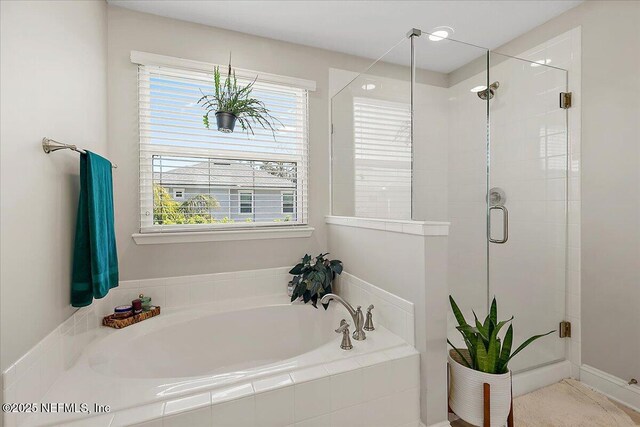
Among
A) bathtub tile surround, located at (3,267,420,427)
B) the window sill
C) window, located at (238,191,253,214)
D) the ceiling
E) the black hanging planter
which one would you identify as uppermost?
the ceiling

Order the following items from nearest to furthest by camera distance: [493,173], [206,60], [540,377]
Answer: [540,377] < [493,173] < [206,60]

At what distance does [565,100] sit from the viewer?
2107 millimetres

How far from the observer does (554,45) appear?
2195 millimetres

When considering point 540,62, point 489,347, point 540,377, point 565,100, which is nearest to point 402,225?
point 489,347

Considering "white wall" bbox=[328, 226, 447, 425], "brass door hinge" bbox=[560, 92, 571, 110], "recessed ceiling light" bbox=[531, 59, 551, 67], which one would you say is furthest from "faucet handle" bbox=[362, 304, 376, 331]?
"recessed ceiling light" bbox=[531, 59, 551, 67]

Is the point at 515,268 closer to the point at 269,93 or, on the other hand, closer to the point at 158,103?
the point at 269,93

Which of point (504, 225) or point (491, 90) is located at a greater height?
point (491, 90)

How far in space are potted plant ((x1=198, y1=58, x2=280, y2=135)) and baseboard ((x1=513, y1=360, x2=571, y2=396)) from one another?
8.03ft

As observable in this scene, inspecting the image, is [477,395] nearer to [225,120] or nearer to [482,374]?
[482,374]

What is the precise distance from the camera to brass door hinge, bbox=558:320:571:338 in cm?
211

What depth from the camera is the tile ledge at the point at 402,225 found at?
1505mm

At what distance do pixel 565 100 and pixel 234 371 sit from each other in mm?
2755

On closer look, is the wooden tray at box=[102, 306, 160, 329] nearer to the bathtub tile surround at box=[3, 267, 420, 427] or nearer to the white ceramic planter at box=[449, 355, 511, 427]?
the bathtub tile surround at box=[3, 267, 420, 427]

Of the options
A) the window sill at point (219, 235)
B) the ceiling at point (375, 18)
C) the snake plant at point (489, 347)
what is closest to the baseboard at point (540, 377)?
the snake plant at point (489, 347)
